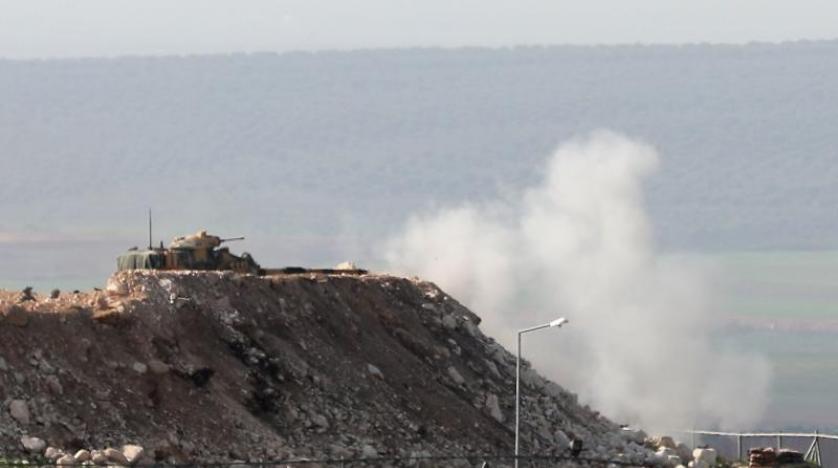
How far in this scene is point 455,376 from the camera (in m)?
115

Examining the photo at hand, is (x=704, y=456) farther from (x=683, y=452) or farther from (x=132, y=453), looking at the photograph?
(x=132, y=453)

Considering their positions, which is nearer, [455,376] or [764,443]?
[455,376]

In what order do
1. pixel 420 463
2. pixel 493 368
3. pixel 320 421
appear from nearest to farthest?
pixel 320 421
pixel 420 463
pixel 493 368

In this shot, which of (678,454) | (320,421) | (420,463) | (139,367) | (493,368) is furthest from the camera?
(678,454)

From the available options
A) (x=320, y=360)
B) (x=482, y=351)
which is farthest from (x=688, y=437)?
(x=320, y=360)

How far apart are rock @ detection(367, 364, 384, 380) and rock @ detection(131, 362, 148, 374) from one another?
12212mm

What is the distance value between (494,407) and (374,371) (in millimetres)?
5484

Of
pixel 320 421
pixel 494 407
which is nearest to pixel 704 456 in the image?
pixel 494 407

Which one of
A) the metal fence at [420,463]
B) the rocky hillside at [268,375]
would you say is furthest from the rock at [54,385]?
the metal fence at [420,463]

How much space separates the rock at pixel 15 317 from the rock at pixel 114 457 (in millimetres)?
8227

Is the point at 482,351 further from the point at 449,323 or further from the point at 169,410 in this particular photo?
the point at 169,410

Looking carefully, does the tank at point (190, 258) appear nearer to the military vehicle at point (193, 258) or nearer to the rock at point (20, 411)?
the military vehicle at point (193, 258)

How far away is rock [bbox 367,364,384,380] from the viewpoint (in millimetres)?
110562

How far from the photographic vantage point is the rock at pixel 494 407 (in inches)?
4461
